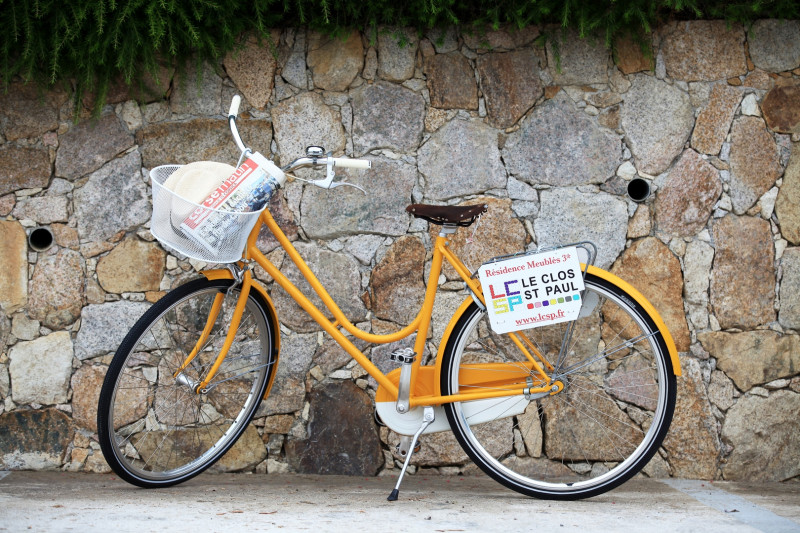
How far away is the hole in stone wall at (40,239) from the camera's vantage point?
11.2 feet

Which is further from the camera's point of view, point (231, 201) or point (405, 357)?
point (405, 357)

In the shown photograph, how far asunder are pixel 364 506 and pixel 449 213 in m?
1.13

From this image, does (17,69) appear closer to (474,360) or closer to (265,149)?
(265,149)

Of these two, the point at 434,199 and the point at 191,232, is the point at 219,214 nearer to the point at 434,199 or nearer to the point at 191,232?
the point at 191,232

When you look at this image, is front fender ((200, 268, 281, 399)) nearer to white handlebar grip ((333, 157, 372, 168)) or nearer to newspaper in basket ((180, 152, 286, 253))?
newspaper in basket ((180, 152, 286, 253))

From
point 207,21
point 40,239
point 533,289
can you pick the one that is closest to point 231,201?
point 207,21

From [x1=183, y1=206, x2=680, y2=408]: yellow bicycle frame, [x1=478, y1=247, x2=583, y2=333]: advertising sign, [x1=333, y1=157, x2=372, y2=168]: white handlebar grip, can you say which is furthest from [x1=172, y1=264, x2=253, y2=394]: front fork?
[x1=478, y1=247, x2=583, y2=333]: advertising sign

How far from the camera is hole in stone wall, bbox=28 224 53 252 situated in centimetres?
343

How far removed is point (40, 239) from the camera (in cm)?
346

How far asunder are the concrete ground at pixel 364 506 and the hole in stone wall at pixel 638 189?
129cm

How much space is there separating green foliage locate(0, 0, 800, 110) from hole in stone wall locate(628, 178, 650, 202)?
659 mm

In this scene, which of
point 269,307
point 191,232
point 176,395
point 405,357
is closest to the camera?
point 191,232

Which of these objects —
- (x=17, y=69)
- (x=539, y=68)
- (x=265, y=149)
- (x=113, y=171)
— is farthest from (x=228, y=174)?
(x=539, y=68)

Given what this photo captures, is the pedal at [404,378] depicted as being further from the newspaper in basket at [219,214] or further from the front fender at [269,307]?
the newspaper in basket at [219,214]
